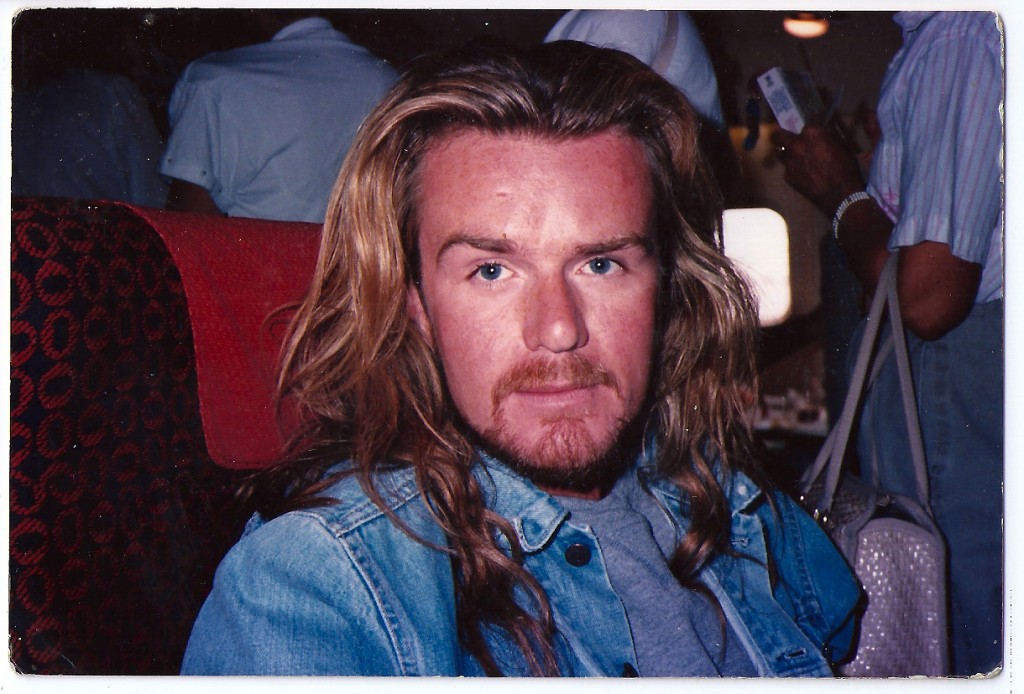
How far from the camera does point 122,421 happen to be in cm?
105

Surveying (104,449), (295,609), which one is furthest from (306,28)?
(295,609)

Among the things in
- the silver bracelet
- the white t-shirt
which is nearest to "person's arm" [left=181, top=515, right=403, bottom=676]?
the white t-shirt

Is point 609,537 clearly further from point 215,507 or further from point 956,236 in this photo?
point 956,236

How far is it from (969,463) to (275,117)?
111 cm

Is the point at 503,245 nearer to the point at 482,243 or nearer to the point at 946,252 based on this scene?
the point at 482,243

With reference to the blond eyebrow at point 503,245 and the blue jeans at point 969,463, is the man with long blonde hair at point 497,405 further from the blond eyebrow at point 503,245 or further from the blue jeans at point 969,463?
the blue jeans at point 969,463

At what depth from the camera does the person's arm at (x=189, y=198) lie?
46.5 inches

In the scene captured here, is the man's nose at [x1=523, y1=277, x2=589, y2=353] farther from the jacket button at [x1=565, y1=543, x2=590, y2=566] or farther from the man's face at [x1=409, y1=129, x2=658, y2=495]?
the jacket button at [x1=565, y1=543, x2=590, y2=566]

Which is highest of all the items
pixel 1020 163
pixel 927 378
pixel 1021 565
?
pixel 1020 163

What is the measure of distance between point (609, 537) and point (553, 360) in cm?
26

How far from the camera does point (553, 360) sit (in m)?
1.11

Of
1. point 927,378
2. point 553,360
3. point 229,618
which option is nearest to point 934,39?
point 927,378

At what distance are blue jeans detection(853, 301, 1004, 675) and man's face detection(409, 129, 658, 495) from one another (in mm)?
442

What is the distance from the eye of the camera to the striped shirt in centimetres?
124
